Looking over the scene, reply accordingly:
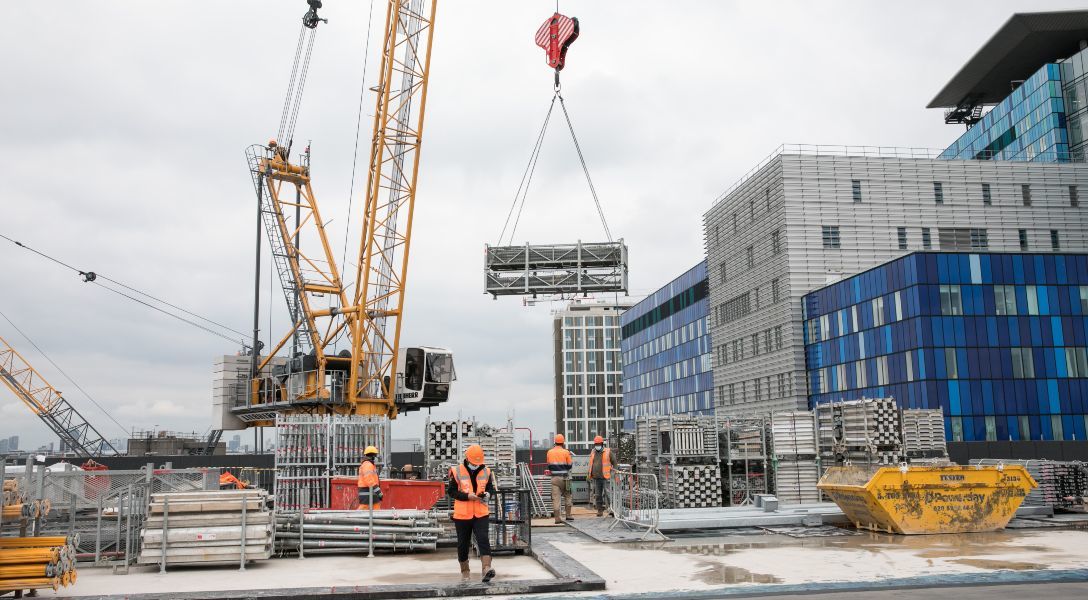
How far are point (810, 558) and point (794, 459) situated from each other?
960 cm

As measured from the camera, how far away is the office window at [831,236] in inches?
2304

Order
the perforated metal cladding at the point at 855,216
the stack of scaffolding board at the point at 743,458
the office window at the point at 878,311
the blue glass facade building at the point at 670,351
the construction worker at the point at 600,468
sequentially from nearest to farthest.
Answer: the construction worker at the point at 600,468 → the stack of scaffolding board at the point at 743,458 → the office window at the point at 878,311 → the perforated metal cladding at the point at 855,216 → the blue glass facade building at the point at 670,351

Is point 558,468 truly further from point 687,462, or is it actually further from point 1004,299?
point 1004,299

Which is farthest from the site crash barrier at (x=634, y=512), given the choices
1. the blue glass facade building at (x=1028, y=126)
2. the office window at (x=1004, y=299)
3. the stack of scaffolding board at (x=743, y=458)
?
the blue glass facade building at (x=1028, y=126)

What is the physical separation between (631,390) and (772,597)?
10443 centimetres

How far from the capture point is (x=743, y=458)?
23.7m

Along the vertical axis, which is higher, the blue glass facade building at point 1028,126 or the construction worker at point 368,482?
the blue glass facade building at point 1028,126

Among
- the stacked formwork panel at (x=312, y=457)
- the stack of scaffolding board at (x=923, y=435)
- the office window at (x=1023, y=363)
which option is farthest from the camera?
the office window at (x=1023, y=363)

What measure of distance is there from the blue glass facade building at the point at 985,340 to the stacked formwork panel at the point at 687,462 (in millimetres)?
31082

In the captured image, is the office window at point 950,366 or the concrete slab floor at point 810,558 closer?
the concrete slab floor at point 810,558

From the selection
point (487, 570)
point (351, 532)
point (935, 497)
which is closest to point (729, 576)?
point (487, 570)

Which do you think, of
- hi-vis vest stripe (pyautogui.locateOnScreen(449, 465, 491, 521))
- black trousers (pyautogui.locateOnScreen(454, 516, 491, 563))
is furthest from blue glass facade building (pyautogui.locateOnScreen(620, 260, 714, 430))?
hi-vis vest stripe (pyautogui.locateOnScreen(449, 465, 491, 521))

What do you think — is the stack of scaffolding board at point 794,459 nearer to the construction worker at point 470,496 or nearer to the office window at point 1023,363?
the construction worker at point 470,496

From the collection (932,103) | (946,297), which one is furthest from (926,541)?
(932,103)
